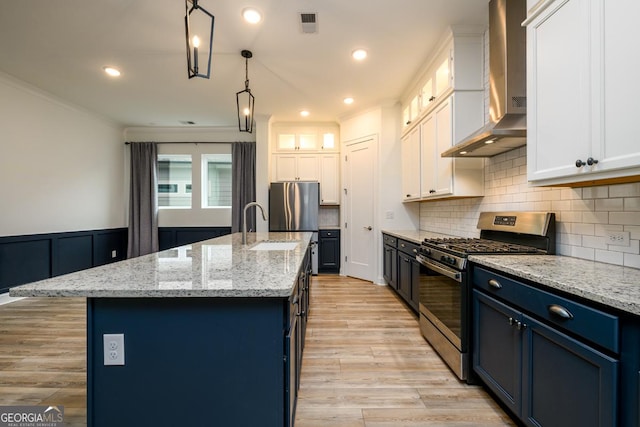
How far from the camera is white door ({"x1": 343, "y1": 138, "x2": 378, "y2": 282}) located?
15.2 ft

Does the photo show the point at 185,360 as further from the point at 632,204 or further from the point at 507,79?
the point at 507,79

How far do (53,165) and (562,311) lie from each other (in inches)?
234

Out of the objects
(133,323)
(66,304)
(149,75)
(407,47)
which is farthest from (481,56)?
(66,304)

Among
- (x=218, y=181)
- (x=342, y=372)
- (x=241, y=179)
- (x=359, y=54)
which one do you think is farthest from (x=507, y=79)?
(x=218, y=181)

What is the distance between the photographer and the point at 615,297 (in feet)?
3.23

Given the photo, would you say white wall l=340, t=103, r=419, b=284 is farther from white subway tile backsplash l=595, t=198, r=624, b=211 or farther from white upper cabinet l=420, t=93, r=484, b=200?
white subway tile backsplash l=595, t=198, r=624, b=211

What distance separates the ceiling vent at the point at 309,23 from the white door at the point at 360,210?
7.23 ft

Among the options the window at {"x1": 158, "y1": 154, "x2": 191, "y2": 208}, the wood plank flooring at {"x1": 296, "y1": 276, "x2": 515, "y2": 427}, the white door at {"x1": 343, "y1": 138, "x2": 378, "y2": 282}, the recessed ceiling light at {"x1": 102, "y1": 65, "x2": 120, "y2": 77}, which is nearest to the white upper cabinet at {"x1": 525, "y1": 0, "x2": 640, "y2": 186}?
the wood plank flooring at {"x1": 296, "y1": 276, "x2": 515, "y2": 427}

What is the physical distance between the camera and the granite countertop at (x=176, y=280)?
102 cm

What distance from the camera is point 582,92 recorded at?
52.8 inches

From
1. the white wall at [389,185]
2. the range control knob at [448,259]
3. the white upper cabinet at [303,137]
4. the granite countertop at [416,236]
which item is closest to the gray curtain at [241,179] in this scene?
the white upper cabinet at [303,137]

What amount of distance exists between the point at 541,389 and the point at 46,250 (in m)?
5.65

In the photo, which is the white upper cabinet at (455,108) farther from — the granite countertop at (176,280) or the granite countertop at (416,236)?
the granite countertop at (176,280)

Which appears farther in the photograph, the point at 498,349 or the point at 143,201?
the point at 143,201
